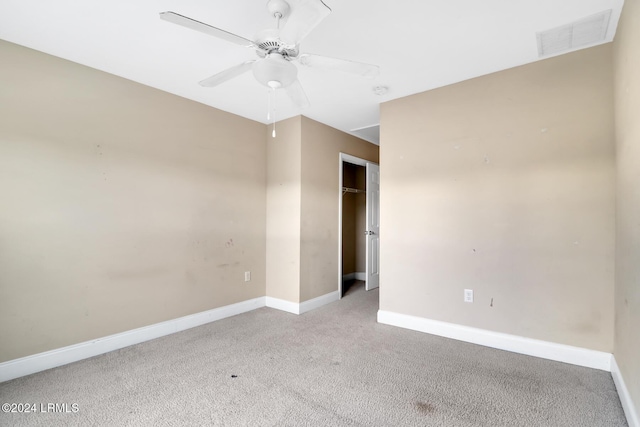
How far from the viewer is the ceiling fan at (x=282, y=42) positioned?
133 cm

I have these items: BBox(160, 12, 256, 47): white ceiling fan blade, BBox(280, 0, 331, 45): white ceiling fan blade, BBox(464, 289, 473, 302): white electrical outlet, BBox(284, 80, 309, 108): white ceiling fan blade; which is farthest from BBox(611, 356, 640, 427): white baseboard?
BBox(160, 12, 256, 47): white ceiling fan blade

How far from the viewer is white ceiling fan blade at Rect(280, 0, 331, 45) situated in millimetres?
1282

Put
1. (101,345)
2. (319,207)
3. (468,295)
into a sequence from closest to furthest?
(101,345) → (468,295) → (319,207)

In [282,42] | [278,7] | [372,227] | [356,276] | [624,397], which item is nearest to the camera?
[282,42]

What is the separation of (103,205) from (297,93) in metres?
1.95

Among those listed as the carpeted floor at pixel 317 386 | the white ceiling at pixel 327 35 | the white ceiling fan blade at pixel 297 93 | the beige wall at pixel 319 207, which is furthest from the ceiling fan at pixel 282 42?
the beige wall at pixel 319 207

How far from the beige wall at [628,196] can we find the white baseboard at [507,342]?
0.67 feet

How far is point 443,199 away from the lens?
9.73 ft

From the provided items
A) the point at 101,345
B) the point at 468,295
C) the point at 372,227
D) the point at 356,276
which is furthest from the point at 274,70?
the point at 356,276

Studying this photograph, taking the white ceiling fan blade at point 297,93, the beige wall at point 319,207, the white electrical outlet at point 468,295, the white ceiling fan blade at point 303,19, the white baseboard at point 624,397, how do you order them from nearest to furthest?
the white ceiling fan blade at point 303,19 < the white baseboard at point 624,397 < the white ceiling fan blade at point 297,93 < the white electrical outlet at point 468,295 < the beige wall at point 319,207

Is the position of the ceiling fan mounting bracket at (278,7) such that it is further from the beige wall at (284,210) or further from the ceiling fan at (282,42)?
the beige wall at (284,210)

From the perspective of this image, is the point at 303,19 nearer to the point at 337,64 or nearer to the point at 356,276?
the point at 337,64

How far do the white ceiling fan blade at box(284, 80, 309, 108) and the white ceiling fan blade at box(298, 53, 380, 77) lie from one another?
21 centimetres

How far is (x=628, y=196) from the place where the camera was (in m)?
1.80
